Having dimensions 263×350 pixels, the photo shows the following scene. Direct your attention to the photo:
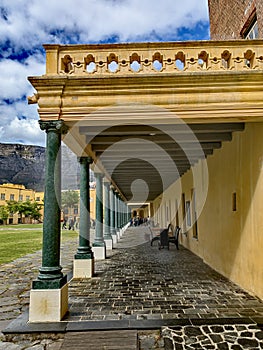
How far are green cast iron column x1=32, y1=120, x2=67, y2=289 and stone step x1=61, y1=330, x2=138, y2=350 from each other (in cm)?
80

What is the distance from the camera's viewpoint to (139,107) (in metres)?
4.18

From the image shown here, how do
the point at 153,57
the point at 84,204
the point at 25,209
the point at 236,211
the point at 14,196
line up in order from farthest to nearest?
the point at 14,196
the point at 25,209
the point at 84,204
the point at 236,211
the point at 153,57

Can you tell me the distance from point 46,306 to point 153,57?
3898mm

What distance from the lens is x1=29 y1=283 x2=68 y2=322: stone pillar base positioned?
12.6 feet

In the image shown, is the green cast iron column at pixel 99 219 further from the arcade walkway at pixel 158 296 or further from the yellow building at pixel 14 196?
the yellow building at pixel 14 196

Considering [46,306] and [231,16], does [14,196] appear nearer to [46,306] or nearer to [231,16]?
[231,16]

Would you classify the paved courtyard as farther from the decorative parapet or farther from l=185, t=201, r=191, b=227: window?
the decorative parapet

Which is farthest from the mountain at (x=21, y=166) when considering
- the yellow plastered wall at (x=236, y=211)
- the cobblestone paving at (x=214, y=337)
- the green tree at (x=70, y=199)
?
the cobblestone paving at (x=214, y=337)

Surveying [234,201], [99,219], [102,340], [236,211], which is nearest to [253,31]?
[234,201]

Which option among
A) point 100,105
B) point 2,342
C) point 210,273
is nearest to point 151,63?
point 100,105

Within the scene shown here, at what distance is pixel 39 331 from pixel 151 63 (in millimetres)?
3974

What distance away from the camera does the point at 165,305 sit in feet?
14.2

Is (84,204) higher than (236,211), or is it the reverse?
(84,204)

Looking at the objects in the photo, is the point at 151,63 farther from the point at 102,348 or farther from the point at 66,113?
the point at 102,348
